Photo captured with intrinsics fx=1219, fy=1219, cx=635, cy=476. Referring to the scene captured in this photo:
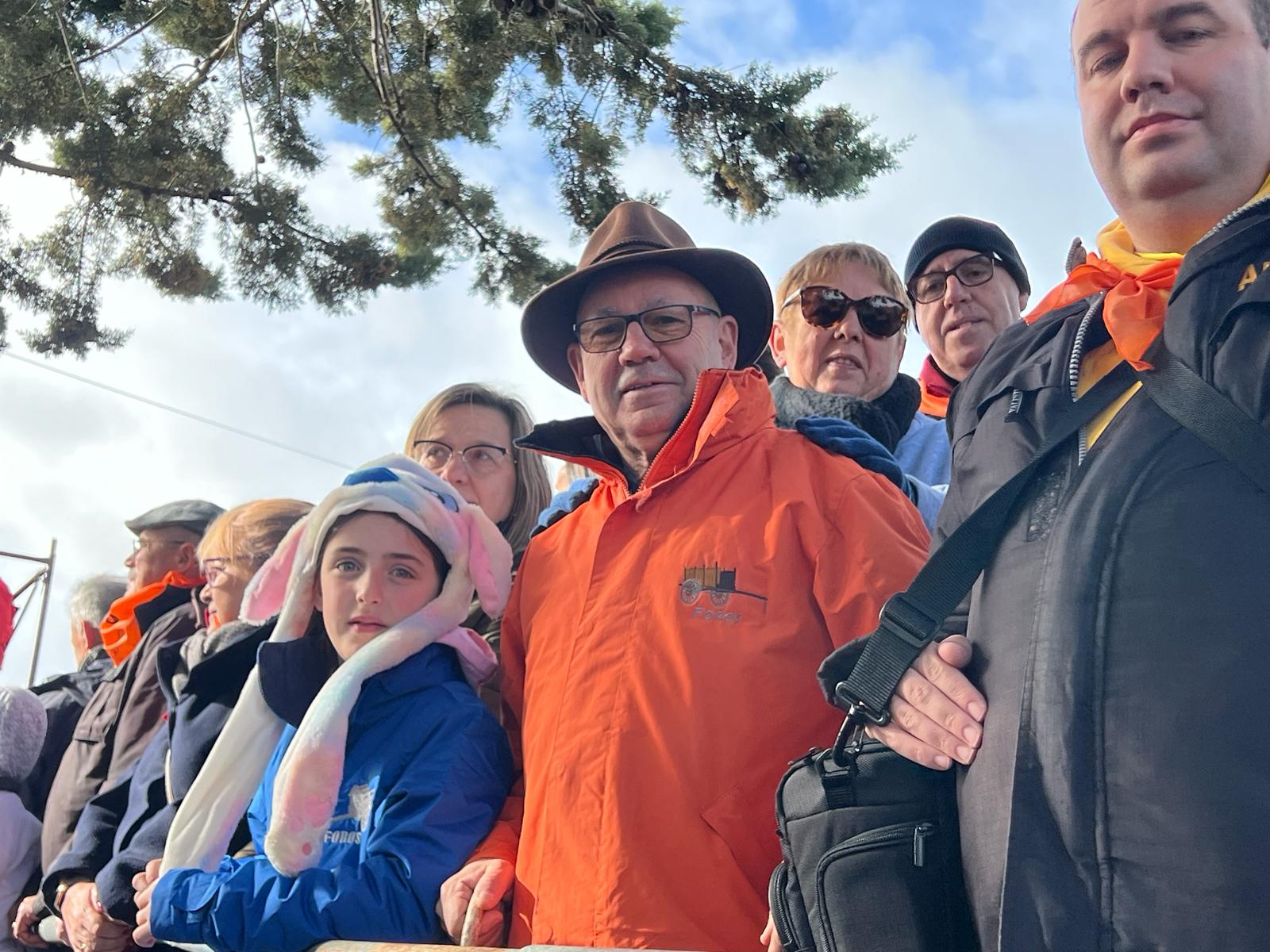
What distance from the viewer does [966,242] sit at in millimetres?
3387

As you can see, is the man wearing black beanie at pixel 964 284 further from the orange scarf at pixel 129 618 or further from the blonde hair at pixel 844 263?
the orange scarf at pixel 129 618

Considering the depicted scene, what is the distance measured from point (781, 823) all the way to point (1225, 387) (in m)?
0.72

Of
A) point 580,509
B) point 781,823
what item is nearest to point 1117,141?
point 781,823

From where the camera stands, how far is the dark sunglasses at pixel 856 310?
135 inches

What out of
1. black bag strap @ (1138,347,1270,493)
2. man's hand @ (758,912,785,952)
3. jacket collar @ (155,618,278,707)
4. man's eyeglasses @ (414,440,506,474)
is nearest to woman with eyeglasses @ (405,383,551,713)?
man's eyeglasses @ (414,440,506,474)

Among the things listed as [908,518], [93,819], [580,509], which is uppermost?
[580,509]

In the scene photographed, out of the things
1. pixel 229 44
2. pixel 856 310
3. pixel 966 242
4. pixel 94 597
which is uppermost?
pixel 229 44

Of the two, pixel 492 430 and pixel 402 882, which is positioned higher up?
pixel 492 430

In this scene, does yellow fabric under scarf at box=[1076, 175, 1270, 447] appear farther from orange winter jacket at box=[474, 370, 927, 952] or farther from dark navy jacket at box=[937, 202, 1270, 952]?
orange winter jacket at box=[474, 370, 927, 952]

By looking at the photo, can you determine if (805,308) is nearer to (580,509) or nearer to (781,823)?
(580,509)

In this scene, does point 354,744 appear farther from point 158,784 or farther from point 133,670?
point 133,670

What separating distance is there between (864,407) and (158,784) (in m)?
2.13

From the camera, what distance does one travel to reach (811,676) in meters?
2.17

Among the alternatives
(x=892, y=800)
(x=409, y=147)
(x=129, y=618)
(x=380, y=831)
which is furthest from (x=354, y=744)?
(x=409, y=147)
